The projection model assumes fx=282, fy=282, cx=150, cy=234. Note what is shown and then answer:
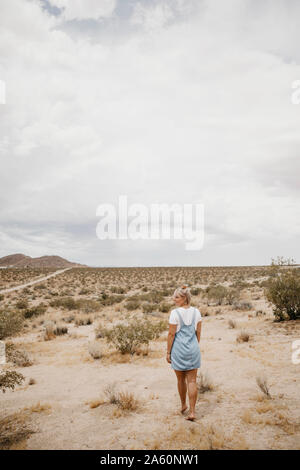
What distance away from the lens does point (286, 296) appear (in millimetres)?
10883

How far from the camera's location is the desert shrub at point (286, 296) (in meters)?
10.8

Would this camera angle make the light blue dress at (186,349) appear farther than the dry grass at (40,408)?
No

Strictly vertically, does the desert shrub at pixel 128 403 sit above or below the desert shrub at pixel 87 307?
above

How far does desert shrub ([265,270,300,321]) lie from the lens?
35.3 ft

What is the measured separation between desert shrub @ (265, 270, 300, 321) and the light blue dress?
7736 millimetres

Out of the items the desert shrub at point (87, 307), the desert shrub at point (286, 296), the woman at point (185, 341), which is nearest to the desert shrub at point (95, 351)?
the woman at point (185, 341)

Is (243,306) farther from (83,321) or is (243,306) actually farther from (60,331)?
(60,331)

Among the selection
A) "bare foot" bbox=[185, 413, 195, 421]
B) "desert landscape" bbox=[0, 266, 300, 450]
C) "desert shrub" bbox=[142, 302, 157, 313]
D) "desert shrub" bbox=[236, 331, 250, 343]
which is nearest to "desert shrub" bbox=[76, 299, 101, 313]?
"desert shrub" bbox=[142, 302, 157, 313]

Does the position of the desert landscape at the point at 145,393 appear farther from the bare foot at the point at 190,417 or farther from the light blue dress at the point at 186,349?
the light blue dress at the point at 186,349

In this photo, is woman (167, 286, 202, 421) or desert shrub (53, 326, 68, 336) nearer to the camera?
woman (167, 286, 202, 421)

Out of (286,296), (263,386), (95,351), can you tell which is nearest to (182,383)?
(263,386)

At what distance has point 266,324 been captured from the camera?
1102cm

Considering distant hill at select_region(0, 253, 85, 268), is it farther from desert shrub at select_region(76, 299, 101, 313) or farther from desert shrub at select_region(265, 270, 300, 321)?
desert shrub at select_region(265, 270, 300, 321)

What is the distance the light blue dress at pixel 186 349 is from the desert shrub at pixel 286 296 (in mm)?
7736
